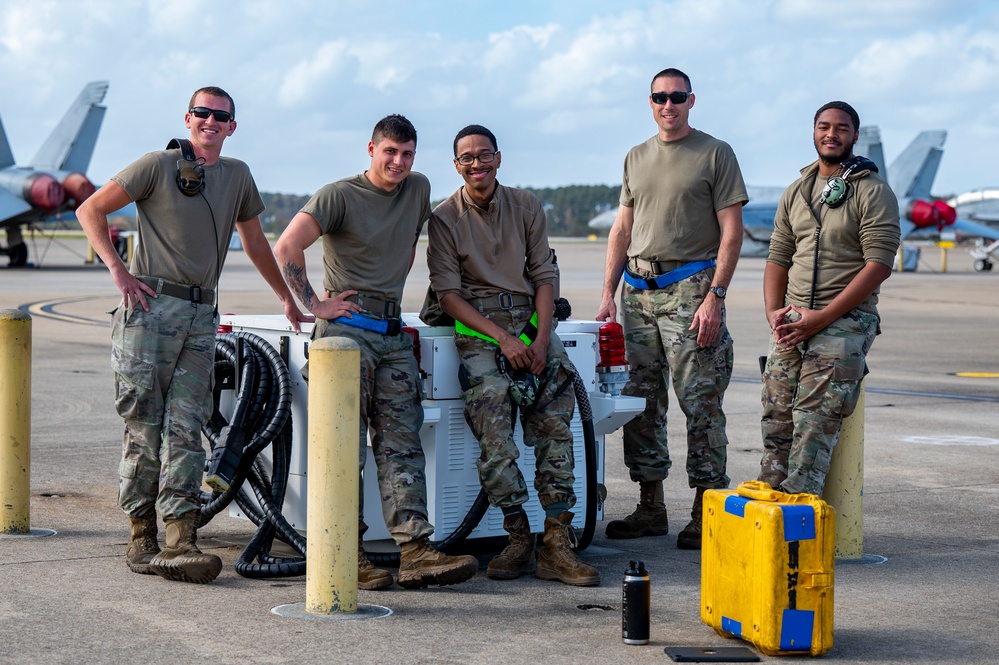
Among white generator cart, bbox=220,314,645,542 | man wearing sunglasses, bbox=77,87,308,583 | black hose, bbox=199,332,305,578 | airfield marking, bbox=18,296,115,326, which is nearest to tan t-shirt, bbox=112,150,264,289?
man wearing sunglasses, bbox=77,87,308,583

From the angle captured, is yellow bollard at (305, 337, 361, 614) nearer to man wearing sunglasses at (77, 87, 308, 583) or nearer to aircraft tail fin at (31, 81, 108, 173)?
man wearing sunglasses at (77, 87, 308, 583)

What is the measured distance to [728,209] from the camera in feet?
21.7

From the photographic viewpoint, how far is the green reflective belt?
19.4 feet

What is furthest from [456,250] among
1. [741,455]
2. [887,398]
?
[887,398]

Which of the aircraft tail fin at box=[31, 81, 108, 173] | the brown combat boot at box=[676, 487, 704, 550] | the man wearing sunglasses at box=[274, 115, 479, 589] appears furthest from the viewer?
the aircraft tail fin at box=[31, 81, 108, 173]

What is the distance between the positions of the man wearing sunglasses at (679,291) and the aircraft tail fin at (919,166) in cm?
5587

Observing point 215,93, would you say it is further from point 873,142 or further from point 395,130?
point 873,142

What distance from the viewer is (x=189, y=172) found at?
575 centimetres

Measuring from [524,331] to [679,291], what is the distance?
1038mm

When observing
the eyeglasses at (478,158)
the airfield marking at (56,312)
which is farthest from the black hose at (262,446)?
the airfield marking at (56,312)

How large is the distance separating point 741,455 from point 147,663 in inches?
230

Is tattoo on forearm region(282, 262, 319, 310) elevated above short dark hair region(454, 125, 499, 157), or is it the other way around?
short dark hair region(454, 125, 499, 157)

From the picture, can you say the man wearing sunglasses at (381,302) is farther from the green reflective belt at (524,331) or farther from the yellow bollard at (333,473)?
the yellow bollard at (333,473)

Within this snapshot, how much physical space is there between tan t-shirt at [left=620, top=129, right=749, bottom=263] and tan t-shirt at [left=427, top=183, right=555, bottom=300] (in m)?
0.89
